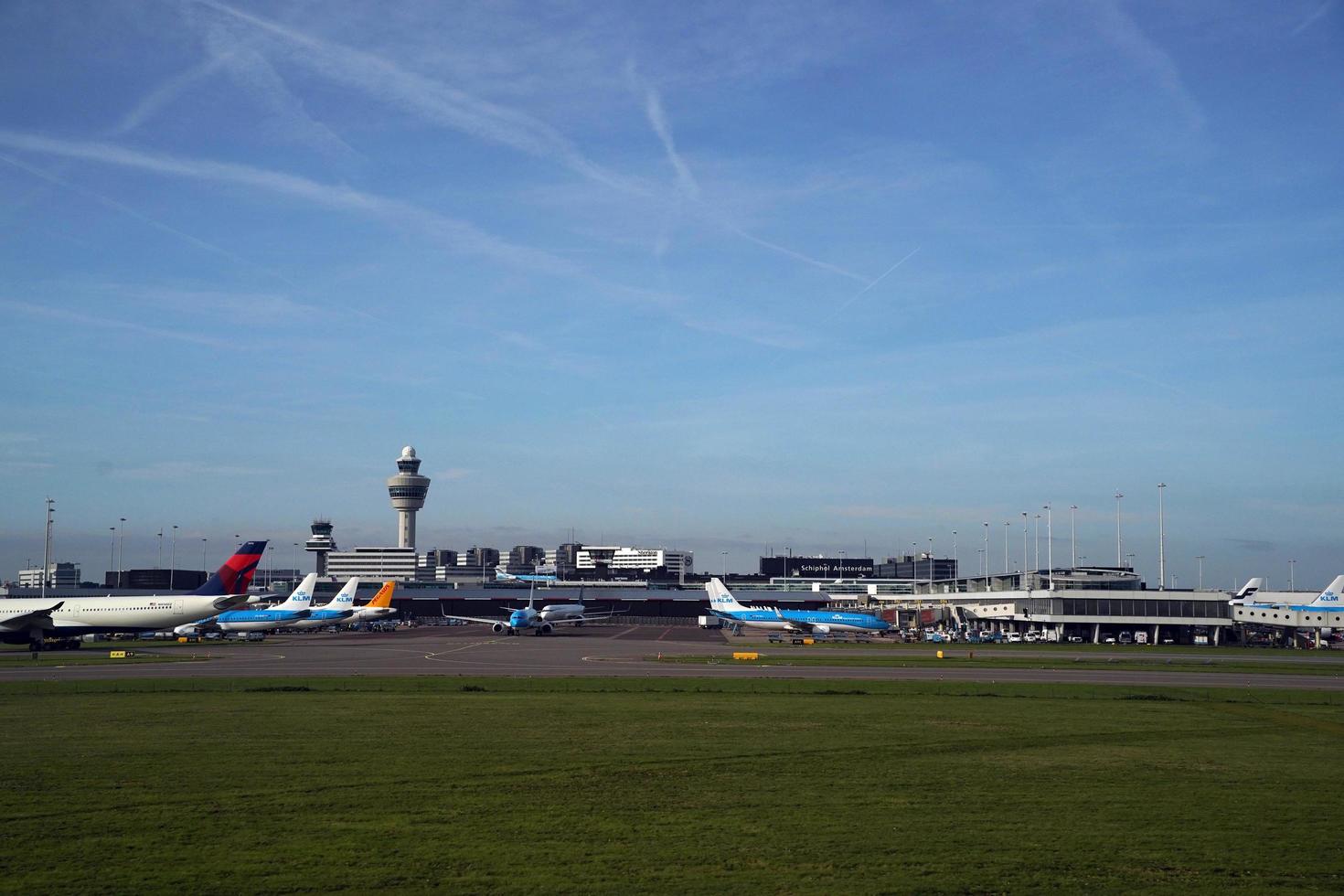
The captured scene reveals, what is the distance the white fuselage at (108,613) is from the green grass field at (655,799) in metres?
51.9

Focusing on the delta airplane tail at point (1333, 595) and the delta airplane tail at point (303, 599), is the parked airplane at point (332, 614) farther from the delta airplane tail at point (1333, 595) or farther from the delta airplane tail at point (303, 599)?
the delta airplane tail at point (1333, 595)

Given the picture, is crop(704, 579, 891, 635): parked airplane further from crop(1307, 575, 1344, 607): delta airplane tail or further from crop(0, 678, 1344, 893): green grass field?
crop(0, 678, 1344, 893): green grass field

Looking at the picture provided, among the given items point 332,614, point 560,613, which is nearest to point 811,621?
point 560,613

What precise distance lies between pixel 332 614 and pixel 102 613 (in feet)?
116

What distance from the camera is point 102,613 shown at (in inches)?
3536

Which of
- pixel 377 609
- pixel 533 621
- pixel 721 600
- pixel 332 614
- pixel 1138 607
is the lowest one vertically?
pixel 533 621

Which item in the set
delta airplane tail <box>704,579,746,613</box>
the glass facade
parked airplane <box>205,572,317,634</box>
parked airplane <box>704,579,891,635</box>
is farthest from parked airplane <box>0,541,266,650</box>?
the glass facade

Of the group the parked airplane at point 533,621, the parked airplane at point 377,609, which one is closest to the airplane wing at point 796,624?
the parked airplane at point 533,621

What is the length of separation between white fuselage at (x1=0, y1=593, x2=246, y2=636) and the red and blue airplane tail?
88.6 inches

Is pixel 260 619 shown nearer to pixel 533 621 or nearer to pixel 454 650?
pixel 454 650

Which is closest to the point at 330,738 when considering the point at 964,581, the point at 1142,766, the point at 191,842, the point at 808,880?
the point at 191,842

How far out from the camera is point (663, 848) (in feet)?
61.2

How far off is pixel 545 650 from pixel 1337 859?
255ft

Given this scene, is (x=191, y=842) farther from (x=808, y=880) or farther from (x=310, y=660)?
(x=310, y=660)
